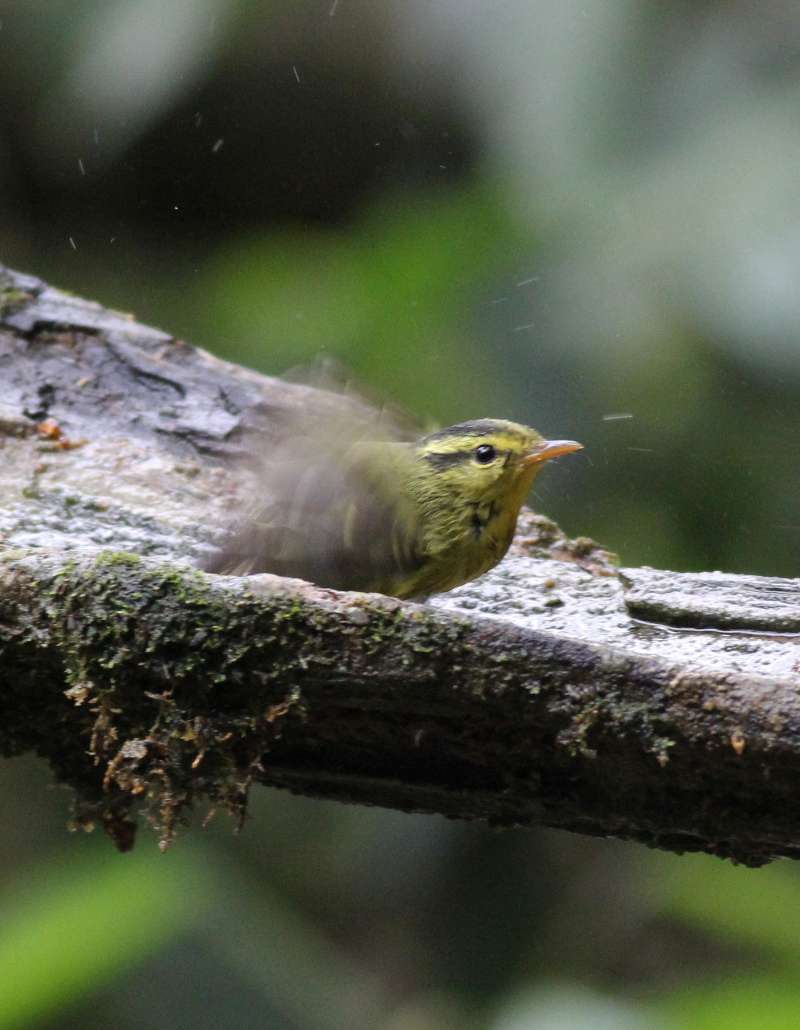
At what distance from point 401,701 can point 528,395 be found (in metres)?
3.42

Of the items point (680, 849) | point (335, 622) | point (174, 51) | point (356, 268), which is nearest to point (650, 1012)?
point (680, 849)

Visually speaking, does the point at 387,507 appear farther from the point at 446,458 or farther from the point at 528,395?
the point at 528,395

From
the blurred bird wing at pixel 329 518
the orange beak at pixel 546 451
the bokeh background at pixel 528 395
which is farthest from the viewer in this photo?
the bokeh background at pixel 528 395

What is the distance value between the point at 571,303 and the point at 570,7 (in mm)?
1224

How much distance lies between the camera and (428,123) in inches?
334

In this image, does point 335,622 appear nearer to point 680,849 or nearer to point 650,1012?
point 680,849

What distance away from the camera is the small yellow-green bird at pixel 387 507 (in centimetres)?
360

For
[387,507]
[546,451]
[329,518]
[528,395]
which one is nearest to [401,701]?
[329,518]

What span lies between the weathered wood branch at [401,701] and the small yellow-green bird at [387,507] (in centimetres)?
37

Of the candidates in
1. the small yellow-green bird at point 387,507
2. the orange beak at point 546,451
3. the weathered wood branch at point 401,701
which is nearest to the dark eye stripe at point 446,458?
the small yellow-green bird at point 387,507

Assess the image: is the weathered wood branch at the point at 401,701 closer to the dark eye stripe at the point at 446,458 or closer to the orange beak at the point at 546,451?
the orange beak at the point at 546,451

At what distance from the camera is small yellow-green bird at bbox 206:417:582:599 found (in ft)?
11.8

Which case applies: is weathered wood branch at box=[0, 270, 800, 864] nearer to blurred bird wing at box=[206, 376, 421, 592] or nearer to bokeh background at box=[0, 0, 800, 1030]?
blurred bird wing at box=[206, 376, 421, 592]

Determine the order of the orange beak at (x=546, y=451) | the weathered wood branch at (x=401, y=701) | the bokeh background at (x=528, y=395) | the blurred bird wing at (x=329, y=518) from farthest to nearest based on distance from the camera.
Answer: the bokeh background at (x=528, y=395) < the orange beak at (x=546, y=451) < the blurred bird wing at (x=329, y=518) < the weathered wood branch at (x=401, y=701)
